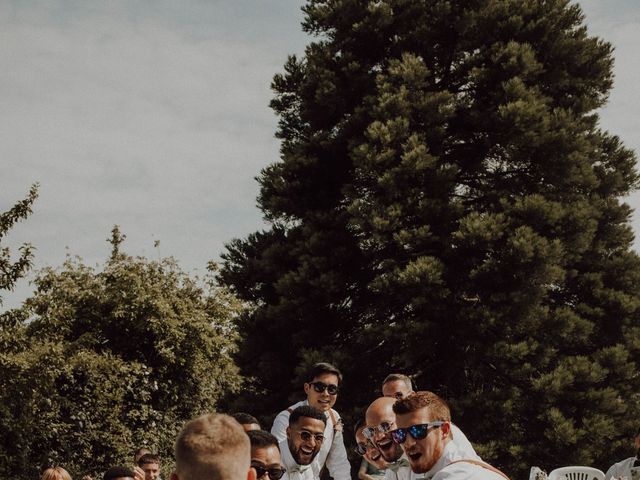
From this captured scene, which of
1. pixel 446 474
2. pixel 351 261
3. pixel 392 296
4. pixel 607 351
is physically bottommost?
pixel 446 474

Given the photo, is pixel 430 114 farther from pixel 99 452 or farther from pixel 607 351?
pixel 99 452

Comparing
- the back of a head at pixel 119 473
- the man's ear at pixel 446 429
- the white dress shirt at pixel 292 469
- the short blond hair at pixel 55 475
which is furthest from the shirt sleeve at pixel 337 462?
the short blond hair at pixel 55 475

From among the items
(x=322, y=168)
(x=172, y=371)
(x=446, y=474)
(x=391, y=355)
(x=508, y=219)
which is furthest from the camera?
(x=172, y=371)

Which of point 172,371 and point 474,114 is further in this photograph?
point 172,371

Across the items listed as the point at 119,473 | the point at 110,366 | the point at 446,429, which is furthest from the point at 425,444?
the point at 110,366

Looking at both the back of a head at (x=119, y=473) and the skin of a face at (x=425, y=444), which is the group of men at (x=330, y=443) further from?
the back of a head at (x=119, y=473)

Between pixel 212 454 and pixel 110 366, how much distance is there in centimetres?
1724

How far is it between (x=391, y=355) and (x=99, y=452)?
26.9ft

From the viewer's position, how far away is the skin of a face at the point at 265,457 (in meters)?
4.44

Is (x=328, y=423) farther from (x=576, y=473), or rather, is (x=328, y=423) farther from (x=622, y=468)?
(x=576, y=473)

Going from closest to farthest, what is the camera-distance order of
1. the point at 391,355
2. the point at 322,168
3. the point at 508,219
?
the point at 508,219 < the point at 391,355 < the point at 322,168

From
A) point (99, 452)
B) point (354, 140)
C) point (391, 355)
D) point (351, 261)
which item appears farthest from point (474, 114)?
point (99, 452)

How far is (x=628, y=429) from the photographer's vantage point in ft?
53.8

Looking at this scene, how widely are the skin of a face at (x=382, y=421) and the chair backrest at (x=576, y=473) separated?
17.9ft
